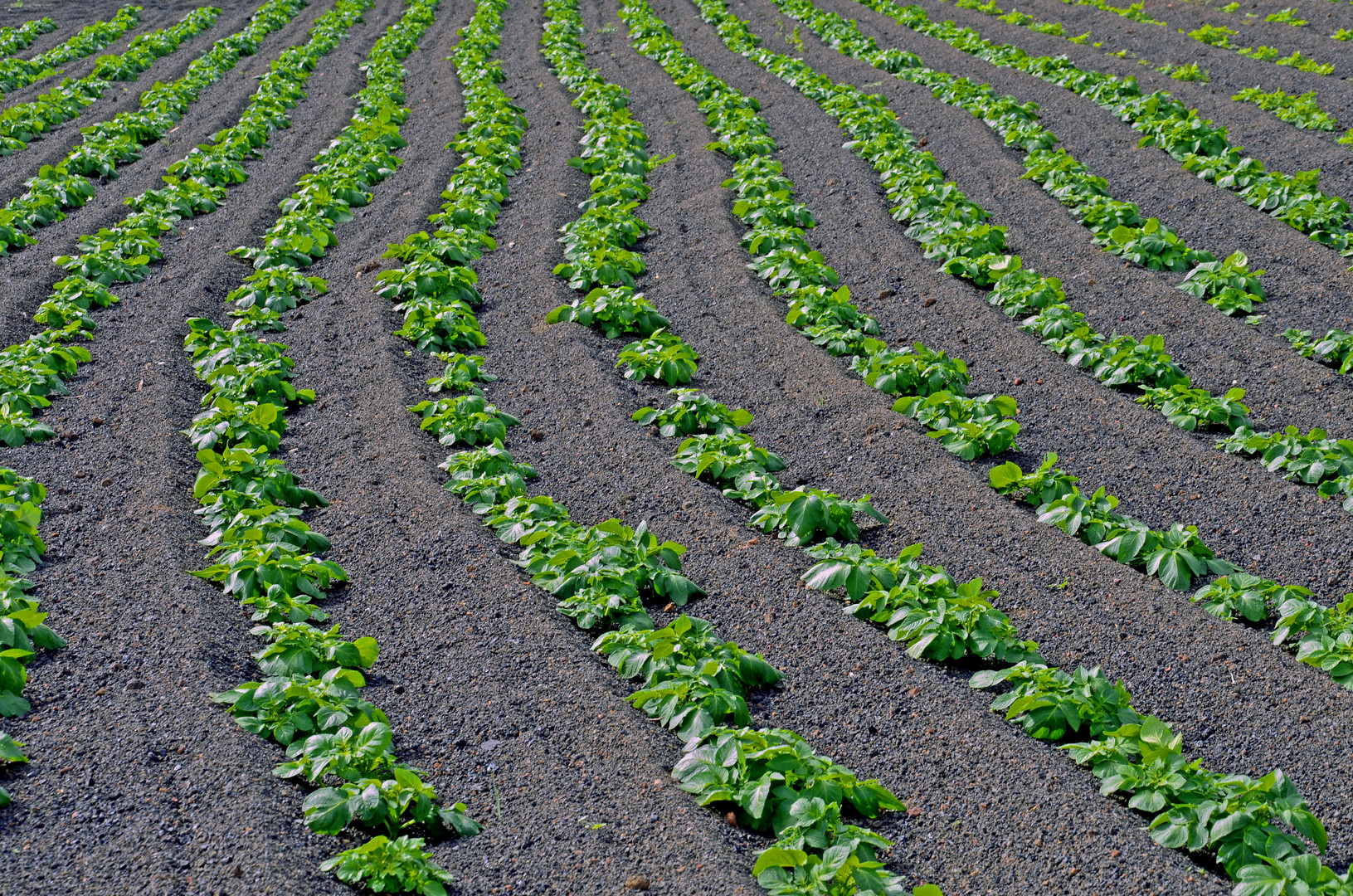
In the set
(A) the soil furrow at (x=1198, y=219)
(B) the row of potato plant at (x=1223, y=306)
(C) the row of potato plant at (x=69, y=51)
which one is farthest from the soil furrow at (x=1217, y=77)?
(C) the row of potato plant at (x=69, y=51)

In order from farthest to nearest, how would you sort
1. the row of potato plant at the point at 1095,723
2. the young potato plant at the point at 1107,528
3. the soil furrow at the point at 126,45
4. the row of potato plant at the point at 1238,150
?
1. the soil furrow at the point at 126,45
2. the row of potato plant at the point at 1238,150
3. the young potato plant at the point at 1107,528
4. the row of potato plant at the point at 1095,723

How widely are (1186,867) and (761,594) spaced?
202 centimetres

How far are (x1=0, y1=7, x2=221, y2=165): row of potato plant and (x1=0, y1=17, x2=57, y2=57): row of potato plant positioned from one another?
1777 millimetres

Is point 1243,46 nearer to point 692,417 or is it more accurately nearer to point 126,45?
point 692,417

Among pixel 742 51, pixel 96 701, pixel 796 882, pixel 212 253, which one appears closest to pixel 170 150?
pixel 212 253

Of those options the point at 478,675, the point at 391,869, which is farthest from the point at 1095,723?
the point at 391,869

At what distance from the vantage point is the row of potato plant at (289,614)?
3549mm

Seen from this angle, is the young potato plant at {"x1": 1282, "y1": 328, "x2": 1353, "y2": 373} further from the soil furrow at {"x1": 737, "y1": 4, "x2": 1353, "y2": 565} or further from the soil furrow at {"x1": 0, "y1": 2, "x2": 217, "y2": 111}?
the soil furrow at {"x1": 0, "y1": 2, "x2": 217, "y2": 111}

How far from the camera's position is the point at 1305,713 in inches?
166

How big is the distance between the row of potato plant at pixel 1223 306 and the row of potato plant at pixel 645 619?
9.21 feet

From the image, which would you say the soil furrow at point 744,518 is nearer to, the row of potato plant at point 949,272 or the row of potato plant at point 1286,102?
the row of potato plant at point 949,272

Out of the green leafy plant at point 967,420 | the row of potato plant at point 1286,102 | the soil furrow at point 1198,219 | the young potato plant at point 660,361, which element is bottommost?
the green leafy plant at point 967,420

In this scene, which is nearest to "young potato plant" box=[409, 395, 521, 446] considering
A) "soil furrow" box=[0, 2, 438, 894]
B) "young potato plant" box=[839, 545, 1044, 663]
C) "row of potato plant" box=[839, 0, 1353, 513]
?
"soil furrow" box=[0, 2, 438, 894]

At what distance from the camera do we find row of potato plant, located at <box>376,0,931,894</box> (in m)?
3.49
